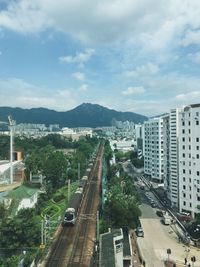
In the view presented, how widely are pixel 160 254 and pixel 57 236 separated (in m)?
11.8

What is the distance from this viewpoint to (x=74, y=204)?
5709 centimetres

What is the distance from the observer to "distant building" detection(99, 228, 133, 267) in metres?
27.7

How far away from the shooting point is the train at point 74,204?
45125 millimetres

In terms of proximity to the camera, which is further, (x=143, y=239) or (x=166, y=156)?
(x=166, y=156)

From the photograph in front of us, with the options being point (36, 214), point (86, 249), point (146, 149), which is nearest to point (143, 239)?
point (86, 249)

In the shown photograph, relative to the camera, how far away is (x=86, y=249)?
1436 inches

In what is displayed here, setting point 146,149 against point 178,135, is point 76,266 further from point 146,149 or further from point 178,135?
point 146,149

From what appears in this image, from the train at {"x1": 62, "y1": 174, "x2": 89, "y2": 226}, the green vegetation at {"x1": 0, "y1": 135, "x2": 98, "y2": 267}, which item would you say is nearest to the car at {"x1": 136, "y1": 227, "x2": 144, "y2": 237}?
the train at {"x1": 62, "y1": 174, "x2": 89, "y2": 226}

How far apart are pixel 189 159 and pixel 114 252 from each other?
29.2 meters

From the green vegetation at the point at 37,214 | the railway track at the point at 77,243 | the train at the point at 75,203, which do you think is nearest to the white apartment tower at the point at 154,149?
the train at the point at 75,203

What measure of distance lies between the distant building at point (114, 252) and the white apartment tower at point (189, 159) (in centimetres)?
2123

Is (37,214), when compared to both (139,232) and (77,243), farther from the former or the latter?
(139,232)

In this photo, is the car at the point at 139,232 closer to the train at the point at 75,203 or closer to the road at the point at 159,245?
the road at the point at 159,245

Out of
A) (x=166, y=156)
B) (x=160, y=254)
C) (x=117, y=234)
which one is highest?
(x=166, y=156)
